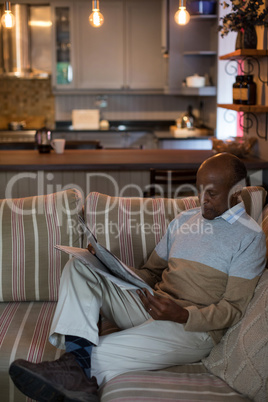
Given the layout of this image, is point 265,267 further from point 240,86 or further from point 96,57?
point 96,57

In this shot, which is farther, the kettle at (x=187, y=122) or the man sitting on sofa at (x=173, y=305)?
the kettle at (x=187, y=122)

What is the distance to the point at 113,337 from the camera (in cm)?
188

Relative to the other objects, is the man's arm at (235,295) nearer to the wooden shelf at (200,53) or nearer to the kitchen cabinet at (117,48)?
the wooden shelf at (200,53)

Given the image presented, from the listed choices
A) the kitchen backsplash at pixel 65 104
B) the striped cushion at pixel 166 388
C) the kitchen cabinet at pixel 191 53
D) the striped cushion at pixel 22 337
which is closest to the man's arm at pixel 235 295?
the striped cushion at pixel 166 388

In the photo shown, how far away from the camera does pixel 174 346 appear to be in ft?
6.18

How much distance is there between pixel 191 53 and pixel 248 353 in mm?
4514

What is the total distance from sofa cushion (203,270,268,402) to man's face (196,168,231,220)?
31cm

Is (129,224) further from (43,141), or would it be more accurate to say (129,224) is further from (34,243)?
(43,141)

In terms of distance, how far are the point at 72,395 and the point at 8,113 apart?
5.82m

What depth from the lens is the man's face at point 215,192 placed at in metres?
2.01

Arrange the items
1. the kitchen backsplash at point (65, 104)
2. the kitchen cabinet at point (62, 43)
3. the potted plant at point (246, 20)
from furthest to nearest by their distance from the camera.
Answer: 1. the kitchen backsplash at point (65, 104)
2. the kitchen cabinet at point (62, 43)
3. the potted plant at point (246, 20)

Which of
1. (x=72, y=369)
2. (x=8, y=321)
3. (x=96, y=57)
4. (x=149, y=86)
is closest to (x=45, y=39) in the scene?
(x=96, y=57)

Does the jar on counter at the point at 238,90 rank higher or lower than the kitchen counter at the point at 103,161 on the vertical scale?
higher

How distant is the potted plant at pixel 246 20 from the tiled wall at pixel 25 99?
3.95m
